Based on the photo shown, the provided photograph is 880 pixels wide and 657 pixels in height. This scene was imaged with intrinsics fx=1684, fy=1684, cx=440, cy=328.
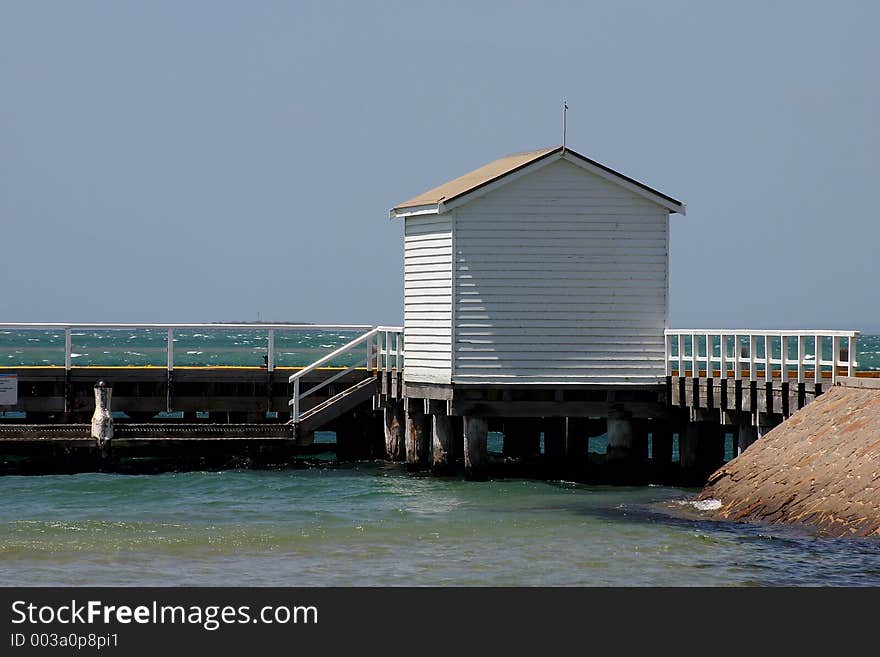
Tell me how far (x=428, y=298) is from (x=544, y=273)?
2.38 m

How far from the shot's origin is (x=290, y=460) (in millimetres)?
35719

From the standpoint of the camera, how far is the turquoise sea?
21141 millimetres

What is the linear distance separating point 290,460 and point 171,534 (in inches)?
421

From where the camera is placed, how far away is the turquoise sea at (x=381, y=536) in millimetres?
21141

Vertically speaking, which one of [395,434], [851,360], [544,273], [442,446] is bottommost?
[442,446]

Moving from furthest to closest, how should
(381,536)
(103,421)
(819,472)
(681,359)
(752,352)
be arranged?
(103,421) < (681,359) < (752,352) < (381,536) < (819,472)

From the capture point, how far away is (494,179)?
29719 mm

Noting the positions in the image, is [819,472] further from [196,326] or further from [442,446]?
[196,326]

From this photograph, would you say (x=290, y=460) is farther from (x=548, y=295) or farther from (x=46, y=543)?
(x=46, y=543)

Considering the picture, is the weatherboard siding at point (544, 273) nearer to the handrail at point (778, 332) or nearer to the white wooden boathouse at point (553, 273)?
the white wooden boathouse at point (553, 273)

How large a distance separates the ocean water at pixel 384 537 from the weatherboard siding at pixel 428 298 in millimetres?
2242

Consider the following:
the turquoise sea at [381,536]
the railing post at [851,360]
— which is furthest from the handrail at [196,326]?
the railing post at [851,360]

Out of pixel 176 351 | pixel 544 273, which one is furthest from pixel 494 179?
pixel 176 351
